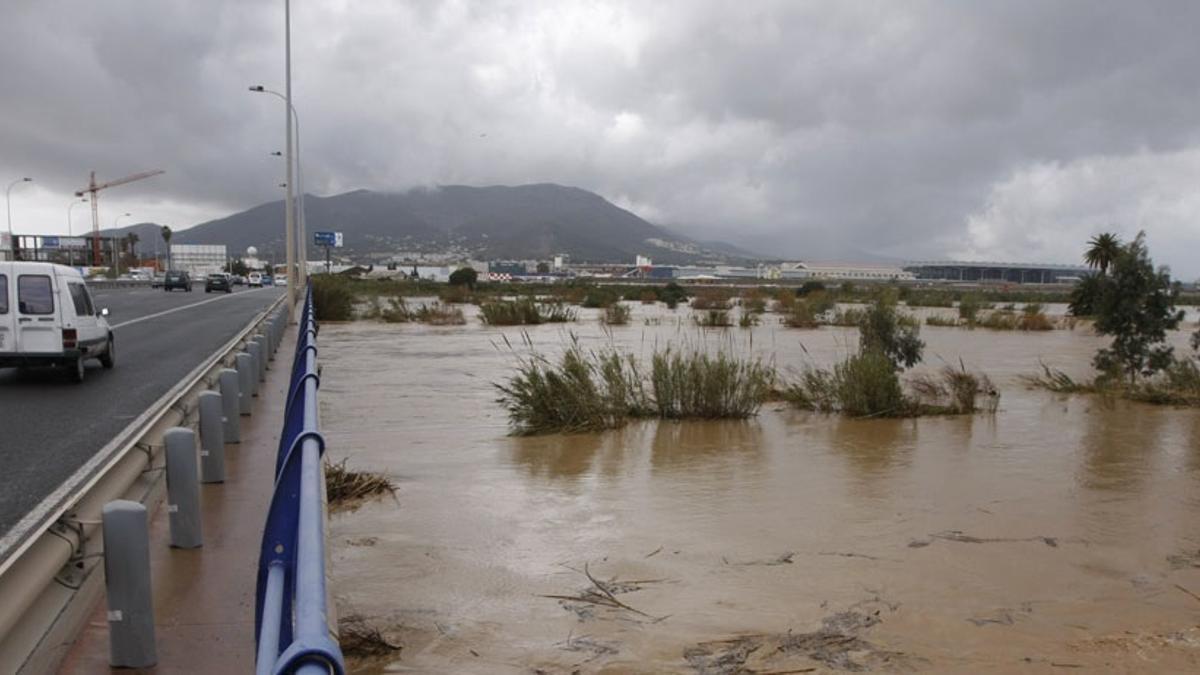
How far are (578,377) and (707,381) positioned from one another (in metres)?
2.00

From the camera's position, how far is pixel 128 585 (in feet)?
13.1

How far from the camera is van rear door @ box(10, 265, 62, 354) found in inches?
566

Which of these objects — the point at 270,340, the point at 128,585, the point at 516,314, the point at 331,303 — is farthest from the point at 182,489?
the point at 331,303

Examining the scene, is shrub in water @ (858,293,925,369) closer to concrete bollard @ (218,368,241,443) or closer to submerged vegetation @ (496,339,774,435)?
submerged vegetation @ (496,339,774,435)

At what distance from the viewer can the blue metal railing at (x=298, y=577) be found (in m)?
1.84

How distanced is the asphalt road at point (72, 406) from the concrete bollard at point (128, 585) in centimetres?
287

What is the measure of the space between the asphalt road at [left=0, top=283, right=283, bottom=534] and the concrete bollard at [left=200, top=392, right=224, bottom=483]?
1.21 meters

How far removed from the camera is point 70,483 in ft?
25.6

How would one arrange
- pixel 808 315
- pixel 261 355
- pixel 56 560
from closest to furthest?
pixel 56 560
pixel 261 355
pixel 808 315

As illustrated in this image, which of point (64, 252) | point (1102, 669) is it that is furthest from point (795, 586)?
point (64, 252)

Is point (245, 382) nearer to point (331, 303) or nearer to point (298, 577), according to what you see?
point (298, 577)

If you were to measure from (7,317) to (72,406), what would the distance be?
314 cm

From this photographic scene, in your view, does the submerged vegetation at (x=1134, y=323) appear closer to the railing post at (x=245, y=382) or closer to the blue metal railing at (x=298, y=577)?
the railing post at (x=245, y=382)

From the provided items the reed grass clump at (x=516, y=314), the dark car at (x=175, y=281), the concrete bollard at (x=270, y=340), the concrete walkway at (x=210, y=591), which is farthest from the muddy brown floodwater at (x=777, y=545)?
the dark car at (x=175, y=281)
